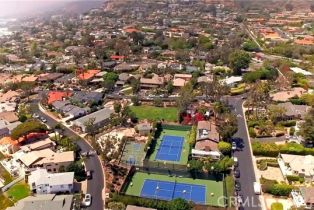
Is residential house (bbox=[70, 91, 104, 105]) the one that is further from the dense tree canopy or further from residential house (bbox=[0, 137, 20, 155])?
the dense tree canopy

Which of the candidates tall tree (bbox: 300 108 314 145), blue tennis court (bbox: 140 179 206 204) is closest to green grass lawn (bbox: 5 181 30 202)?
blue tennis court (bbox: 140 179 206 204)

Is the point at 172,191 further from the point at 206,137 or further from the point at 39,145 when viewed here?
the point at 39,145

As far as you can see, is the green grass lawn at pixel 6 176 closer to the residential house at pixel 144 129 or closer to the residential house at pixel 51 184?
the residential house at pixel 51 184

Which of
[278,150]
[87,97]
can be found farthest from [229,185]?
[87,97]

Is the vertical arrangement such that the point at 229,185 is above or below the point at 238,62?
below

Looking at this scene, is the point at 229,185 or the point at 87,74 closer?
the point at 229,185

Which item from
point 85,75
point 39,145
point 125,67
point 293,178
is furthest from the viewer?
point 125,67
